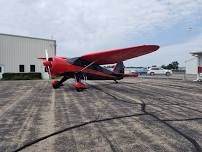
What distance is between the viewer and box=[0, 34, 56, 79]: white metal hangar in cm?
3741

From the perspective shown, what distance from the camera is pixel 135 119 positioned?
23.6ft

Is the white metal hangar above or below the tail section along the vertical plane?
above

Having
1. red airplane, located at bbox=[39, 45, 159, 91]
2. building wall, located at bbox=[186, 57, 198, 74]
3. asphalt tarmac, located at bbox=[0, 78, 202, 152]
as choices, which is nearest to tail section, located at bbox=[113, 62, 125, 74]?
red airplane, located at bbox=[39, 45, 159, 91]

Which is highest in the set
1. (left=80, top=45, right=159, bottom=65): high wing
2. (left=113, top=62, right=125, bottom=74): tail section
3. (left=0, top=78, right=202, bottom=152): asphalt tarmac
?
(left=80, top=45, right=159, bottom=65): high wing

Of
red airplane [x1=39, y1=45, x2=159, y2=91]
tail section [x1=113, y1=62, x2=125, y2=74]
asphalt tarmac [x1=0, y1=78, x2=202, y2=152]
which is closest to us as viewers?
asphalt tarmac [x1=0, y1=78, x2=202, y2=152]

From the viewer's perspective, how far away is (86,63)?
715 inches

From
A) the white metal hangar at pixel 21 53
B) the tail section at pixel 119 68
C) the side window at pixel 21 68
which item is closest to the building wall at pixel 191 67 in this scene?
the white metal hangar at pixel 21 53

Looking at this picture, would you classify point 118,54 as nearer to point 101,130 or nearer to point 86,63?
point 86,63

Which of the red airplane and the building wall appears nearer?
the red airplane

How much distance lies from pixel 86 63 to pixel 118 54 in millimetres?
2394

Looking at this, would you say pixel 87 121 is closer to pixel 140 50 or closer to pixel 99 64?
pixel 140 50

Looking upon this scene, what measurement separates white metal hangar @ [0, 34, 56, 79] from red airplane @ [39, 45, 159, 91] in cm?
1962

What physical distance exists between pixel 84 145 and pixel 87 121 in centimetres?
206

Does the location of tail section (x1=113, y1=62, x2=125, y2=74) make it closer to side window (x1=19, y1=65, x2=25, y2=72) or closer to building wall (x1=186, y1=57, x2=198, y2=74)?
side window (x1=19, y1=65, x2=25, y2=72)
